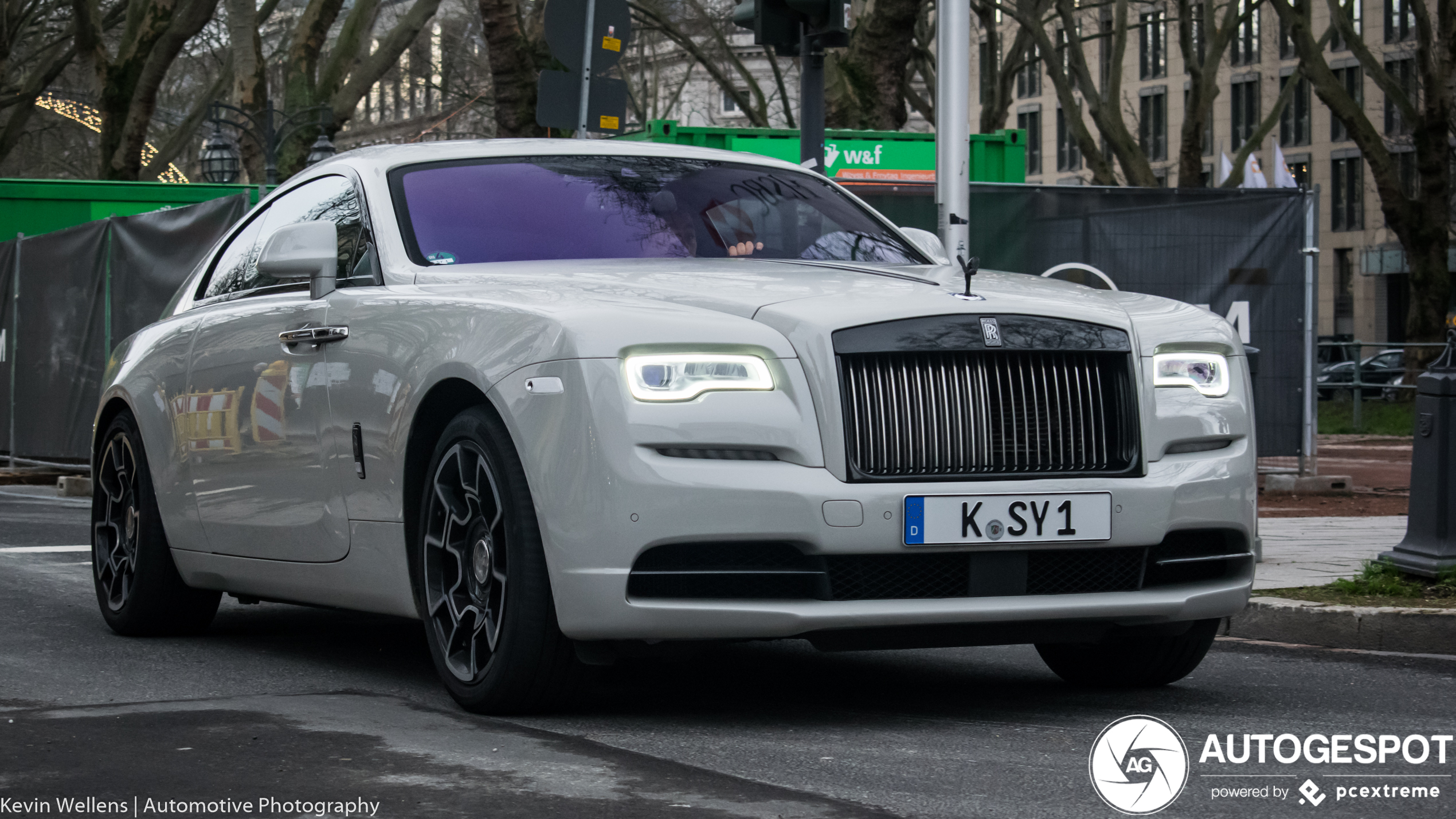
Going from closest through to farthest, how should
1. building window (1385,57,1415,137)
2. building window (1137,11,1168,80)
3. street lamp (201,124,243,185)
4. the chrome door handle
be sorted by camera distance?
1. the chrome door handle
2. street lamp (201,124,243,185)
3. building window (1385,57,1415,137)
4. building window (1137,11,1168,80)

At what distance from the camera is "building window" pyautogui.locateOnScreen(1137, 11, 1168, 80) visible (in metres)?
75.3

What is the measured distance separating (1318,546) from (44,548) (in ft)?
21.0

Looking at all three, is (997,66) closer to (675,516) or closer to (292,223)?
(292,223)

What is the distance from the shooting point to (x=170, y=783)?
4.38 metres

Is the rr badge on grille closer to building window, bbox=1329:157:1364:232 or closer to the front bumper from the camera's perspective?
the front bumper

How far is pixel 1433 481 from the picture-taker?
793cm

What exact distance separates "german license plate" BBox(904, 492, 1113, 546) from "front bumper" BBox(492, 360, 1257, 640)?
0.9 inches

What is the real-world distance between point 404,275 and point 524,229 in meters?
0.38

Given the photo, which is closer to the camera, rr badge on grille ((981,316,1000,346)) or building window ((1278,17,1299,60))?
rr badge on grille ((981,316,1000,346))

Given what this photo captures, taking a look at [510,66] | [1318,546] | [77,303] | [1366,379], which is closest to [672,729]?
[1318,546]

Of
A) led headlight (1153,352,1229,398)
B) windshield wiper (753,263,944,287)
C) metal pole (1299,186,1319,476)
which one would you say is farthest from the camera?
metal pole (1299,186,1319,476)

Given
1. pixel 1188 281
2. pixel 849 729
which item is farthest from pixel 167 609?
pixel 1188 281

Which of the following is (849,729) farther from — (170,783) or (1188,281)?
(1188,281)

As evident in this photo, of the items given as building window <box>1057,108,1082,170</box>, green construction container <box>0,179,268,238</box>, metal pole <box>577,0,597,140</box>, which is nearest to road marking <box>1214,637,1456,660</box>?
metal pole <box>577,0,597,140</box>
